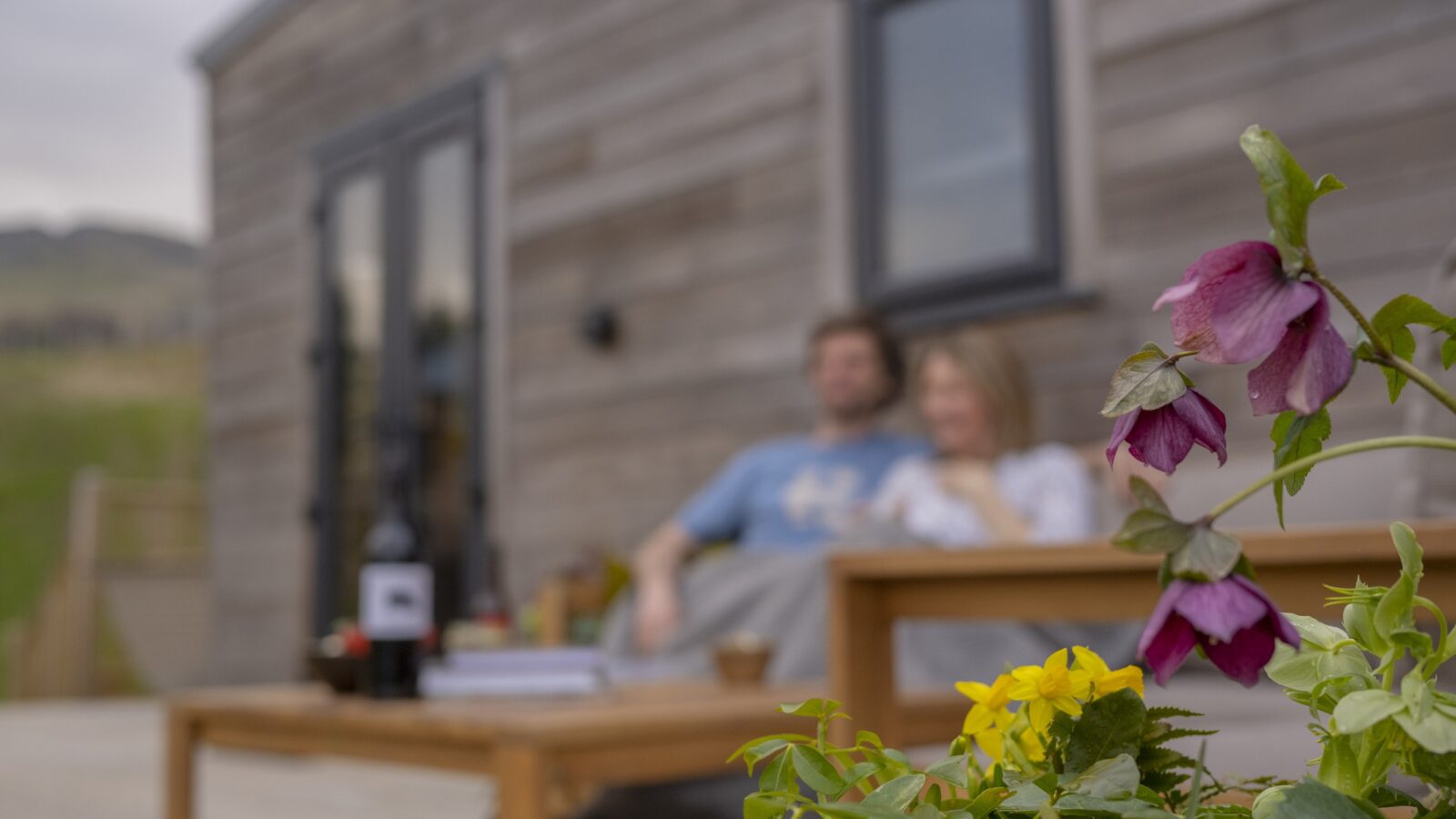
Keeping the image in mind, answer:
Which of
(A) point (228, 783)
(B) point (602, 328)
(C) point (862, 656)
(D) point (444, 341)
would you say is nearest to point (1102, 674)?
(C) point (862, 656)

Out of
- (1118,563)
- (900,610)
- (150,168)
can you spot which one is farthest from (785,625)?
(150,168)

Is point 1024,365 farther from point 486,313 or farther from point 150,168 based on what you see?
point 150,168

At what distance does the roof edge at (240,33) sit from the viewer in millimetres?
5941

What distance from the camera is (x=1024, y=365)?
10.5ft

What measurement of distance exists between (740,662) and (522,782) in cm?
64

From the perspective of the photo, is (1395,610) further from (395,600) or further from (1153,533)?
(395,600)

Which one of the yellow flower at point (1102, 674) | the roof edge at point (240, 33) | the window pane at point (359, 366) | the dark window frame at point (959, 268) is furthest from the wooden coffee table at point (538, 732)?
the roof edge at point (240, 33)

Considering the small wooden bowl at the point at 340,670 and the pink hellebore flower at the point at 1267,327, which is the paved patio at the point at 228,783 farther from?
the pink hellebore flower at the point at 1267,327

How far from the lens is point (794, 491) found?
3.34 m

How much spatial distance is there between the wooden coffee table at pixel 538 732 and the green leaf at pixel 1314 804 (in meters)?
1.24

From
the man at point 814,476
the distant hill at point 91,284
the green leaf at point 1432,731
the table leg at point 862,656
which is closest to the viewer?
the green leaf at point 1432,731

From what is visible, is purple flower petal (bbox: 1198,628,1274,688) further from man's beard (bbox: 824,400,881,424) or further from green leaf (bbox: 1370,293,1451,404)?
man's beard (bbox: 824,400,881,424)

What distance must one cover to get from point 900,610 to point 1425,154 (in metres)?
1.71

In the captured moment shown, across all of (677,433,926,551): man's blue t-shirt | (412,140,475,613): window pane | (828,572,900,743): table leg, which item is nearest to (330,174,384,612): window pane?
(412,140,475,613): window pane
